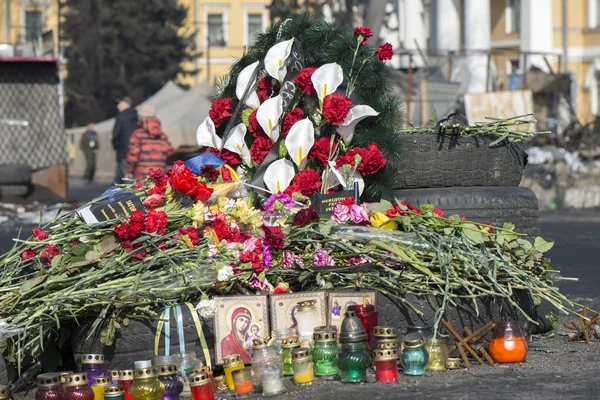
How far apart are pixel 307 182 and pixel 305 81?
673 millimetres

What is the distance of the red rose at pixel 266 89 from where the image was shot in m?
7.05

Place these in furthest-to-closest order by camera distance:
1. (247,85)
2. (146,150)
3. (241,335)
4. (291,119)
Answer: (146,150) < (247,85) < (291,119) < (241,335)

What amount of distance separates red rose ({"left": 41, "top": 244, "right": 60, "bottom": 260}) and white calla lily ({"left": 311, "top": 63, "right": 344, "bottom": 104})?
6.10 feet

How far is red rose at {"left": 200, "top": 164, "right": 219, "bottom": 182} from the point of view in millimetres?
6594

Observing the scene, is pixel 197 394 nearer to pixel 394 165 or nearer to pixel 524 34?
pixel 394 165

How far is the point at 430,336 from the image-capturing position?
5.49 m

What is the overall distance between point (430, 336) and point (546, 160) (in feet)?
49.2

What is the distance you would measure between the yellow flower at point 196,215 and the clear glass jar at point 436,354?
138cm

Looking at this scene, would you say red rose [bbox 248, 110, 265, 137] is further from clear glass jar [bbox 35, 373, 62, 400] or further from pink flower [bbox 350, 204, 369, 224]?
clear glass jar [bbox 35, 373, 62, 400]

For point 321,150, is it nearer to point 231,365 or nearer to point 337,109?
point 337,109

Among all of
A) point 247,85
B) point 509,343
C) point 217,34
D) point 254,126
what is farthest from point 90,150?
point 217,34

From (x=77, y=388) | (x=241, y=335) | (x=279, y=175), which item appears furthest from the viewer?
(x=279, y=175)

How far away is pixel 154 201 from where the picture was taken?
6.20 meters

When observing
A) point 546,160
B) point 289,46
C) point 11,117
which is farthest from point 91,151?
point 289,46
